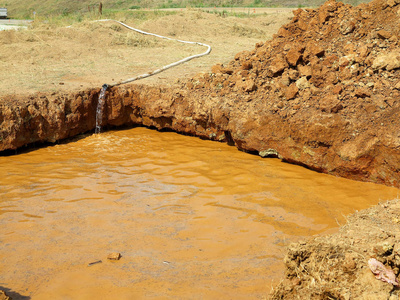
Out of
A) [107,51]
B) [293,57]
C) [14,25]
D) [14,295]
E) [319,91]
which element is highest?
[293,57]

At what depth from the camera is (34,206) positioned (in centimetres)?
454

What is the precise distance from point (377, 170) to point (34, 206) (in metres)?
4.19

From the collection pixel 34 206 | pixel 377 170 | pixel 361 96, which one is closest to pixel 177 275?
pixel 34 206

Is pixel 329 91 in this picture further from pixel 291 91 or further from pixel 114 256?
pixel 114 256

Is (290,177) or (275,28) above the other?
(275,28)

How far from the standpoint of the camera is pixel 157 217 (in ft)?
14.1

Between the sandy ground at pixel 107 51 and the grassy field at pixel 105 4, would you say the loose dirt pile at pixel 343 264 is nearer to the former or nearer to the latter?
the sandy ground at pixel 107 51

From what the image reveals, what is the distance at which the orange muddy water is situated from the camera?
3.17 meters

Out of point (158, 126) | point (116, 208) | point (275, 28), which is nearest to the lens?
point (116, 208)

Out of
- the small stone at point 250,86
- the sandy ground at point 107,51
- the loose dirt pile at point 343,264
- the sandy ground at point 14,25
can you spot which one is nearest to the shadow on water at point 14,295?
the loose dirt pile at point 343,264

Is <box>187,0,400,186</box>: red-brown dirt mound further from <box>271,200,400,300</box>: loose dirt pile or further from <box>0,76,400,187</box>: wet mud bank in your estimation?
<box>271,200,400,300</box>: loose dirt pile

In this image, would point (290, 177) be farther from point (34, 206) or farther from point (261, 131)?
point (34, 206)

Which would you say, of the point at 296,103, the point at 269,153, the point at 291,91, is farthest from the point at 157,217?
the point at 291,91

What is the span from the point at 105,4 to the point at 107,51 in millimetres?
26153
